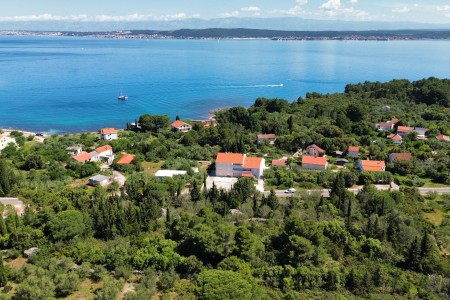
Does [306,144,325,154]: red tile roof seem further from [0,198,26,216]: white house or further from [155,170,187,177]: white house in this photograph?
[0,198,26,216]: white house

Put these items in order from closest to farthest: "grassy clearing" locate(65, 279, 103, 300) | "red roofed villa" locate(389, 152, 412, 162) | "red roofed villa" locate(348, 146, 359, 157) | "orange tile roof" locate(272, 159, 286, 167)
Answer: "grassy clearing" locate(65, 279, 103, 300) → "red roofed villa" locate(389, 152, 412, 162) → "orange tile roof" locate(272, 159, 286, 167) → "red roofed villa" locate(348, 146, 359, 157)

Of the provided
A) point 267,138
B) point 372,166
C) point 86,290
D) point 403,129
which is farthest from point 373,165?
point 86,290

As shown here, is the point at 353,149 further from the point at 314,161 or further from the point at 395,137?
the point at 395,137

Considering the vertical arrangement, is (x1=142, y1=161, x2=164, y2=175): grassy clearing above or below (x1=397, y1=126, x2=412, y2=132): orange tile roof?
below

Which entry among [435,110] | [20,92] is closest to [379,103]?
[435,110]

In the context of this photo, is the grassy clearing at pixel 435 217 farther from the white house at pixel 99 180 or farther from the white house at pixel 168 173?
the white house at pixel 99 180

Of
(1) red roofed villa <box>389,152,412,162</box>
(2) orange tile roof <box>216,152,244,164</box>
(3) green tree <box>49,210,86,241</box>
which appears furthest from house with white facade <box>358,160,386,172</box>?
(3) green tree <box>49,210,86,241</box>
